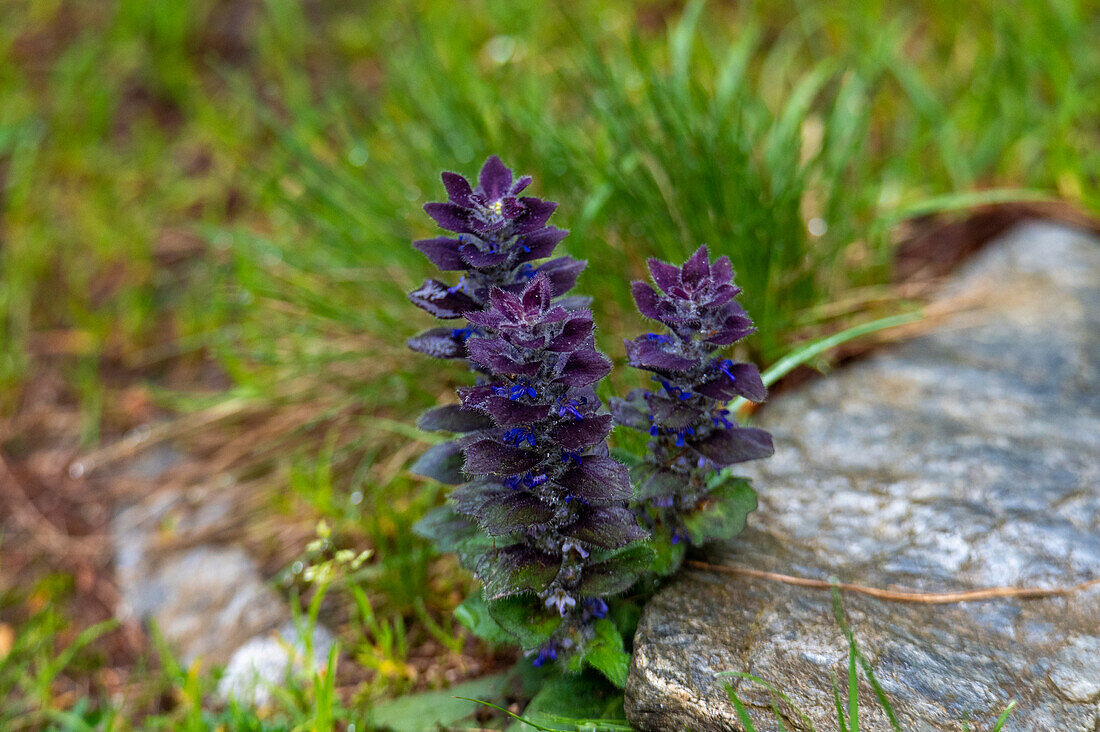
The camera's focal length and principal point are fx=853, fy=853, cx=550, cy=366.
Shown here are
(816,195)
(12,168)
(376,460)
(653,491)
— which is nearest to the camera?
(653,491)

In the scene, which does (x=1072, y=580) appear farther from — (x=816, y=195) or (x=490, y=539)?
(x=816, y=195)

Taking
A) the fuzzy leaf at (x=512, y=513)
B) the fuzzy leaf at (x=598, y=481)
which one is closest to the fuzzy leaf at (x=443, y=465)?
the fuzzy leaf at (x=512, y=513)

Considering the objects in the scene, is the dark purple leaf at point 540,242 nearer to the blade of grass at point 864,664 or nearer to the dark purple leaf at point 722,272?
the dark purple leaf at point 722,272

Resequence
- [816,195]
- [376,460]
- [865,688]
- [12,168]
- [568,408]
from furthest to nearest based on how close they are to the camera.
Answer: [12,168] → [816,195] → [376,460] → [865,688] → [568,408]

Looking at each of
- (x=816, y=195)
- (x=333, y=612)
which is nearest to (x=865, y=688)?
(x=333, y=612)

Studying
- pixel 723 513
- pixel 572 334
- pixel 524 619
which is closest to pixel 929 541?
pixel 723 513

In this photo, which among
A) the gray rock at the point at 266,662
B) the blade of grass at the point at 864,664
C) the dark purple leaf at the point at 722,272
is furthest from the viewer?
the gray rock at the point at 266,662

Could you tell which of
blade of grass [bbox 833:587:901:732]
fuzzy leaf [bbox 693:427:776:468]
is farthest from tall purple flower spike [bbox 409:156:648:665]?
blade of grass [bbox 833:587:901:732]
